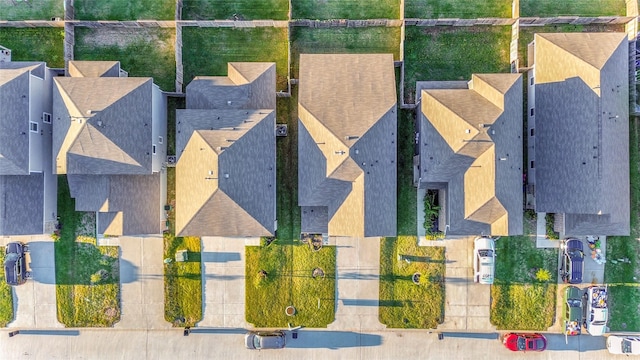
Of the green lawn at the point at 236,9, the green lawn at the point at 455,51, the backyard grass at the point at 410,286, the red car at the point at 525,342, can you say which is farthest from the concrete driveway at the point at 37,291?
the red car at the point at 525,342

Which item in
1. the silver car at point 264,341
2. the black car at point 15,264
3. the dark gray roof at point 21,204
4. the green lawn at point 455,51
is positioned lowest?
the silver car at point 264,341

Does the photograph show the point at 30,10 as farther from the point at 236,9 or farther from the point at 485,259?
the point at 485,259

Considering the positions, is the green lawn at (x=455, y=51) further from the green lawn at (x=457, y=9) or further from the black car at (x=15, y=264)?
the black car at (x=15, y=264)

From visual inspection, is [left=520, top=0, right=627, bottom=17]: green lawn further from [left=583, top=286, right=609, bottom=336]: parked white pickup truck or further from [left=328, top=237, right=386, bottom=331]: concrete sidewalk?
[left=328, top=237, right=386, bottom=331]: concrete sidewalk

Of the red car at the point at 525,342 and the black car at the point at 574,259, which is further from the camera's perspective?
the red car at the point at 525,342

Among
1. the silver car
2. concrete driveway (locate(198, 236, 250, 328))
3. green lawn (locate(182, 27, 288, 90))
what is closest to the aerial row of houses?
green lawn (locate(182, 27, 288, 90))

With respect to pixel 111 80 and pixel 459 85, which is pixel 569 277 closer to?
pixel 459 85
